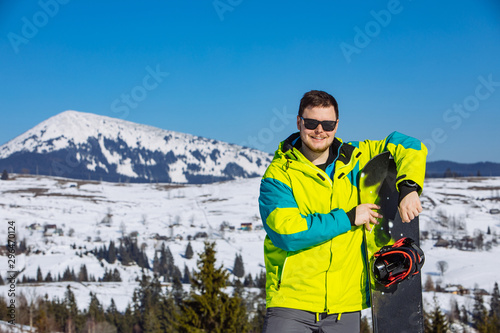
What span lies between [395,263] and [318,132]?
1242 mm

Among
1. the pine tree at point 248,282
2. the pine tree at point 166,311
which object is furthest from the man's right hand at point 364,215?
the pine tree at point 248,282

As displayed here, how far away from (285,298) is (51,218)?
201m

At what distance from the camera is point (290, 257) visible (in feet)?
10.4

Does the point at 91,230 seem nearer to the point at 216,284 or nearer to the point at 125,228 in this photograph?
the point at 125,228

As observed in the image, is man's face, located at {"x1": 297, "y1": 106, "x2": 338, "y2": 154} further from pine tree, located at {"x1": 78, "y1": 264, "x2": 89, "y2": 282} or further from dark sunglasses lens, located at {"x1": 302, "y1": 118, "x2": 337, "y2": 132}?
pine tree, located at {"x1": 78, "y1": 264, "x2": 89, "y2": 282}

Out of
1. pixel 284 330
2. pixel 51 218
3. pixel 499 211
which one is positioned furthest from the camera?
pixel 51 218

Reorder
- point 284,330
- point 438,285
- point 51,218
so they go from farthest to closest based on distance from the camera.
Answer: point 51,218 → point 438,285 → point 284,330

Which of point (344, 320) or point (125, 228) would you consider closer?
point (344, 320)

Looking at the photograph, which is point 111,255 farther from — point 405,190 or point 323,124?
point 405,190

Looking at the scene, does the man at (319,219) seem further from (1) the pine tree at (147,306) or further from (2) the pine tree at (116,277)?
(2) the pine tree at (116,277)

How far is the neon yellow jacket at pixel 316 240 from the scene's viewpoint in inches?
121

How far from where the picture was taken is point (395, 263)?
347cm

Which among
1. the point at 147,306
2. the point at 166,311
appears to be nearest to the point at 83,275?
the point at 147,306

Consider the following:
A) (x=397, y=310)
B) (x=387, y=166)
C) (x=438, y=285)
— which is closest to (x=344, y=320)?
(x=397, y=310)
